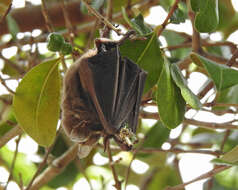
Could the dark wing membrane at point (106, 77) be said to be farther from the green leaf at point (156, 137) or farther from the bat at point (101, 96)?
the green leaf at point (156, 137)

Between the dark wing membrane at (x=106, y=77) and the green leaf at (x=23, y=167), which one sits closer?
the dark wing membrane at (x=106, y=77)

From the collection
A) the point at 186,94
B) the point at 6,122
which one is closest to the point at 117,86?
the point at 186,94

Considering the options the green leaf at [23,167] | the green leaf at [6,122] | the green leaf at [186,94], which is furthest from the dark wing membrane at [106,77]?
the green leaf at [23,167]

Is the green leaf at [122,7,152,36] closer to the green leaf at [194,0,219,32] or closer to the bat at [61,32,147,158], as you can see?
the bat at [61,32,147,158]

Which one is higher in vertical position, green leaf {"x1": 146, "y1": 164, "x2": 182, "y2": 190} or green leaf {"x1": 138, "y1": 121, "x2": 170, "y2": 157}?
green leaf {"x1": 138, "y1": 121, "x2": 170, "y2": 157}

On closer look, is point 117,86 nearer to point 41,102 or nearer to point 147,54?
point 147,54

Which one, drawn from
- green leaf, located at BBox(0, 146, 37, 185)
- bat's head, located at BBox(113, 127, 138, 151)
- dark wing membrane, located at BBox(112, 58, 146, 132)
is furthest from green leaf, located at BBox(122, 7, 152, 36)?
green leaf, located at BBox(0, 146, 37, 185)

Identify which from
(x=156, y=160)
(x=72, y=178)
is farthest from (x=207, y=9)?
(x=72, y=178)
